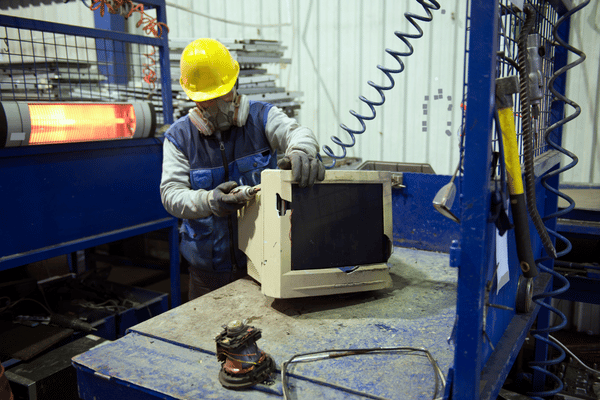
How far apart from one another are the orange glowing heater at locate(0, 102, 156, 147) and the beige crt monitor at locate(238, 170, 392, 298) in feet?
4.31

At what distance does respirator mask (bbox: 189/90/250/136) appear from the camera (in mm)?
2008

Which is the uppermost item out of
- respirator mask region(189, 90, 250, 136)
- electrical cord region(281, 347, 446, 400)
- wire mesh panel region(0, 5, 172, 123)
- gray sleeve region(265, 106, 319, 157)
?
wire mesh panel region(0, 5, 172, 123)

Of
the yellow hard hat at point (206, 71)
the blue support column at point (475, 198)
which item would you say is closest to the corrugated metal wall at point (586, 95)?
the yellow hard hat at point (206, 71)

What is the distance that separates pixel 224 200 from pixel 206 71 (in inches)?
24.9

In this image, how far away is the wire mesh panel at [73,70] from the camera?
2.39m

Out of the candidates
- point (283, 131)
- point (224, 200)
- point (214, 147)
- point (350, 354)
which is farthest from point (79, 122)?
point (350, 354)

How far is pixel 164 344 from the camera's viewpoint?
4.25 ft

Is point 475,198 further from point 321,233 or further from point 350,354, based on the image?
point 321,233

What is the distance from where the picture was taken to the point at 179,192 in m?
1.92

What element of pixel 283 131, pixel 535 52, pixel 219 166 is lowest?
pixel 219 166

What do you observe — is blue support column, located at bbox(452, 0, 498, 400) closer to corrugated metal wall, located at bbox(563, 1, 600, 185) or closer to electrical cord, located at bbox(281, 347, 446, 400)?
electrical cord, located at bbox(281, 347, 446, 400)

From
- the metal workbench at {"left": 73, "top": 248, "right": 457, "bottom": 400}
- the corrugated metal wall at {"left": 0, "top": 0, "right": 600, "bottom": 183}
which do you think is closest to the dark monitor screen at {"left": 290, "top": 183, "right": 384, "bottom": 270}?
the metal workbench at {"left": 73, "top": 248, "right": 457, "bottom": 400}

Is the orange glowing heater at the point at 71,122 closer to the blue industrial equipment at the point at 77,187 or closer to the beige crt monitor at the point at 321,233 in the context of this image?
the blue industrial equipment at the point at 77,187

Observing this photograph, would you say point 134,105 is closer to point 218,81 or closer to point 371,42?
point 218,81
